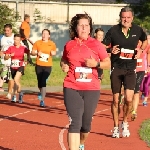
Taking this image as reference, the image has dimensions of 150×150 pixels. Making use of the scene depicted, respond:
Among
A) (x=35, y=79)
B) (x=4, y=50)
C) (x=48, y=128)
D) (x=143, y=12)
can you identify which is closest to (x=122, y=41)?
(x=48, y=128)

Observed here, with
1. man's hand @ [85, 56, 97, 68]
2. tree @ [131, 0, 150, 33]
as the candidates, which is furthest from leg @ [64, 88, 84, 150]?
tree @ [131, 0, 150, 33]

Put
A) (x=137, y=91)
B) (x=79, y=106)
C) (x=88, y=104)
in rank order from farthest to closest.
A: (x=137, y=91)
(x=88, y=104)
(x=79, y=106)

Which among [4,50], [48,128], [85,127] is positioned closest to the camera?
[85,127]

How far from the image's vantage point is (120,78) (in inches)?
502

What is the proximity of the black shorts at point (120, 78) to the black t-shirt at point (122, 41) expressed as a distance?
9 centimetres

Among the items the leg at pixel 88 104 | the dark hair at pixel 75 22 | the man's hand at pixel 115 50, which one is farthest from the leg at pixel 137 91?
the dark hair at pixel 75 22

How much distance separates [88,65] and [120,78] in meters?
3.68

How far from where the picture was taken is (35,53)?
719 inches

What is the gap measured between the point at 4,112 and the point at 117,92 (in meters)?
4.80

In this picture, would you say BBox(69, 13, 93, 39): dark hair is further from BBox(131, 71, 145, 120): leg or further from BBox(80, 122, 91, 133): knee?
BBox(131, 71, 145, 120): leg

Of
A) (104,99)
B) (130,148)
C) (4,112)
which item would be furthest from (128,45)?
(104,99)

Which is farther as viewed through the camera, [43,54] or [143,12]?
[143,12]

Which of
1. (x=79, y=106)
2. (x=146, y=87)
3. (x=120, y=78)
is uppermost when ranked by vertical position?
(x=79, y=106)

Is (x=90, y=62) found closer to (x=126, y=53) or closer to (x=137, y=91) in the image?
(x=126, y=53)
